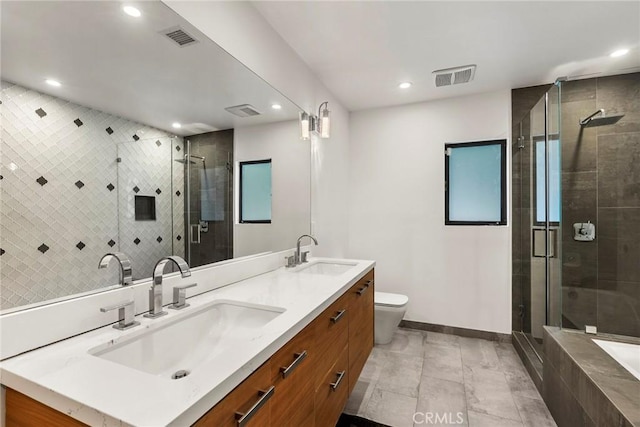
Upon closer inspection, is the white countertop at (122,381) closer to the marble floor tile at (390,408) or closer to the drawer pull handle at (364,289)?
the drawer pull handle at (364,289)

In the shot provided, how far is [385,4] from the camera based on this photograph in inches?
68.4

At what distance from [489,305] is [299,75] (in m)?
2.84

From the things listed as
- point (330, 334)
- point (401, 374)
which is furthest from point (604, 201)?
point (330, 334)

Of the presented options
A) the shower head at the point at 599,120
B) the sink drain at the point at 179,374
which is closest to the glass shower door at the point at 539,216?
the shower head at the point at 599,120

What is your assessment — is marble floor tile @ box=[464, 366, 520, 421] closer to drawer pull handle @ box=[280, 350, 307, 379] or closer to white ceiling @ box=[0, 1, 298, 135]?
drawer pull handle @ box=[280, 350, 307, 379]

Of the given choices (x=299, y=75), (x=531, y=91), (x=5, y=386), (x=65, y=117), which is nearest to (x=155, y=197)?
(x=65, y=117)

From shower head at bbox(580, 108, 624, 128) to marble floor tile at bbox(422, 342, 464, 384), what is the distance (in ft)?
7.70

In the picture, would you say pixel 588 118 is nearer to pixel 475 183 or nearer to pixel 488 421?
pixel 475 183

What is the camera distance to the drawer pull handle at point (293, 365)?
93cm

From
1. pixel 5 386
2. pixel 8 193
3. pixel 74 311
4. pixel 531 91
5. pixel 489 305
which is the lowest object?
pixel 489 305

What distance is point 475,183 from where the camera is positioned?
3084 mm

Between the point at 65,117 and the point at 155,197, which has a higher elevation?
the point at 65,117

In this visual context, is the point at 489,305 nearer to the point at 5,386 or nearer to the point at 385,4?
the point at 385,4

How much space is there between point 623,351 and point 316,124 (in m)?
2.57
